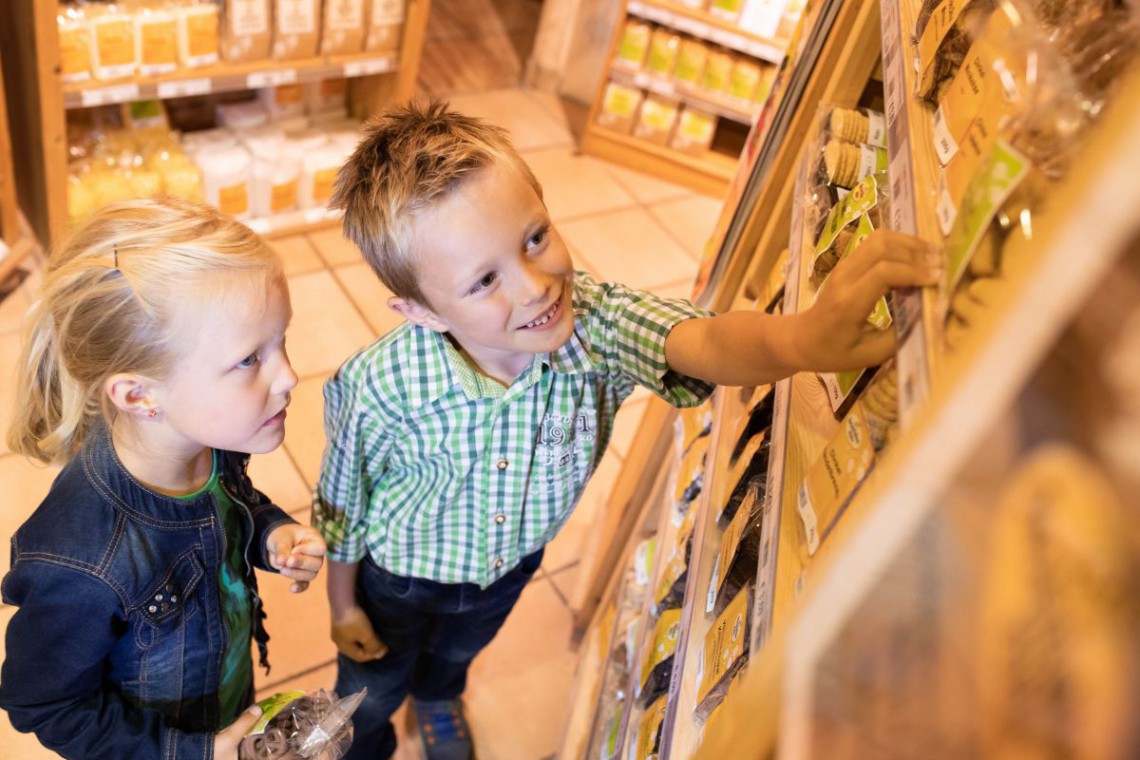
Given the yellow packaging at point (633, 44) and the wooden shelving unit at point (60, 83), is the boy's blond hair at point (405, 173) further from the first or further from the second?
the yellow packaging at point (633, 44)

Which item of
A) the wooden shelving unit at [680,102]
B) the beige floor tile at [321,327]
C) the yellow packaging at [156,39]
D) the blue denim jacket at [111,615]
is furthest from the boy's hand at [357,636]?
the wooden shelving unit at [680,102]

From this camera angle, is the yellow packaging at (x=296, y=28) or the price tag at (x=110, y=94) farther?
the yellow packaging at (x=296, y=28)

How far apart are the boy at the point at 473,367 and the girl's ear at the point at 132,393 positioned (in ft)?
0.90

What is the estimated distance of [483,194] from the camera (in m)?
1.23

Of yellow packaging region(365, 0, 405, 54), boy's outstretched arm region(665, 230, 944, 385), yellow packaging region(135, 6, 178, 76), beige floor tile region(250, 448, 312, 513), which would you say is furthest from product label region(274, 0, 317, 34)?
boy's outstretched arm region(665, 230, 944, 385)

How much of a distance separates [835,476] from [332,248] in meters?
2.95

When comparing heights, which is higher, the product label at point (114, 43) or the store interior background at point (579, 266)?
the product label at point (114, 43)

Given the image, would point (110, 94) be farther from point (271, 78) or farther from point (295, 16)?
point (295, 16)

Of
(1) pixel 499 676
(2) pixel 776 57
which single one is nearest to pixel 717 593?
(1) pixel 499 676

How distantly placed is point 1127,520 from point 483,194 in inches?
37.2

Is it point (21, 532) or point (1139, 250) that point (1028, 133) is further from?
point (21, 532)

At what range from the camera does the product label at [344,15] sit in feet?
10.5

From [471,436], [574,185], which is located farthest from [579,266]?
[471,436]

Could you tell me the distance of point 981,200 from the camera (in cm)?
71
